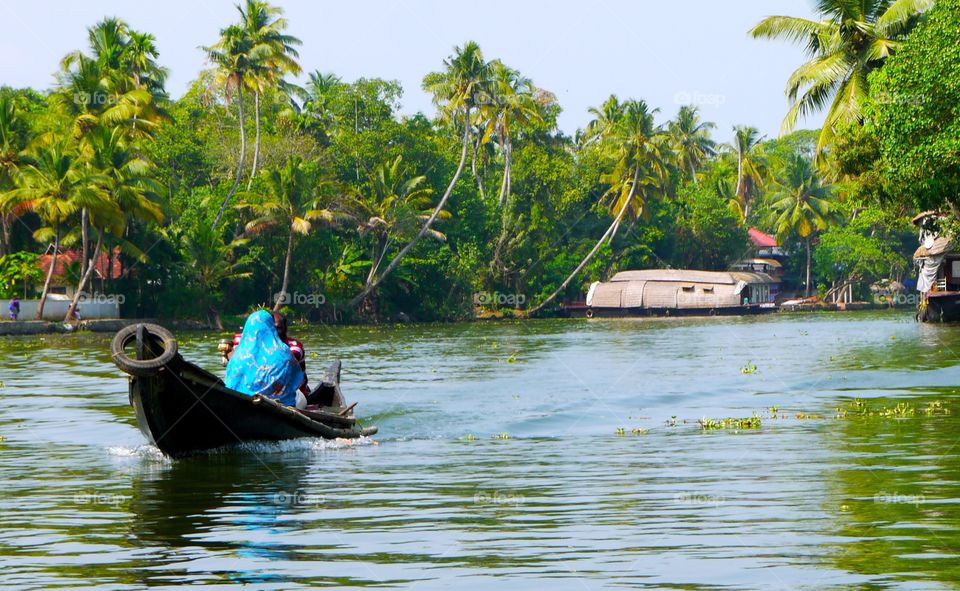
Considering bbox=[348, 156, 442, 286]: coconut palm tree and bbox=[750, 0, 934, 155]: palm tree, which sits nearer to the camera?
bbox=[750, 0, 934, 155]: palm tree

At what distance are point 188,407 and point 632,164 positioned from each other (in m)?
63.9

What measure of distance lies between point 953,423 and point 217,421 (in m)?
10.2

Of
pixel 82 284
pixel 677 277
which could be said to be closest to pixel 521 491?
pixel 82 284

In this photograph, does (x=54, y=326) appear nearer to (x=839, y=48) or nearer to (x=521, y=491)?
(x=839, y=48)

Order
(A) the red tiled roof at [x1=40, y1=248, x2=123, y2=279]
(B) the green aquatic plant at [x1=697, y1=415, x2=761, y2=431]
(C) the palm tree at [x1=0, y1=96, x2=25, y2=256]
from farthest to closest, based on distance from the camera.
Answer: (A) the red tiled roof at [x1=40, y1=248, x2=123, y2=279] → (C) the palm tree at [x1=0, y1=96, x2=25, y2=256] → (B) the green aquatic plant at [x1=697, y1=415, x2=761, y2=431]

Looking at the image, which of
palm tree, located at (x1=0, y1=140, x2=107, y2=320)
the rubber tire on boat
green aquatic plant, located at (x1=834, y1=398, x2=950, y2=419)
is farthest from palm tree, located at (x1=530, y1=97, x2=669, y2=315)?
the rubber tire on boat

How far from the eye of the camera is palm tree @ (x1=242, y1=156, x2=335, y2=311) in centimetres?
5994

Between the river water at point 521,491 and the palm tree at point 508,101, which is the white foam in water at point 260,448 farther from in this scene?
the palm tree at point 508,101

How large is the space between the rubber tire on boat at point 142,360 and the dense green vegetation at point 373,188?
22.9 meters

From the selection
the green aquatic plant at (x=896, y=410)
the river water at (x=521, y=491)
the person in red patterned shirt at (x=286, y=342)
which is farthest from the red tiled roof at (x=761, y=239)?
the person in red patterned shirt at (x=286, y=342)

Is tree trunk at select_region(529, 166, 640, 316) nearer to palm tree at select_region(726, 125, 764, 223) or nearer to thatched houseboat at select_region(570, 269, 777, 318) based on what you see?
thatched houseboat at select_region(570, 269, 777, 318)

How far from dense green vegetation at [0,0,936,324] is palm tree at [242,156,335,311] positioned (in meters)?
0.10

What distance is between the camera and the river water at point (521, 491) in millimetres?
9195

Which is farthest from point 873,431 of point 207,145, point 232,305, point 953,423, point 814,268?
point 814,268
